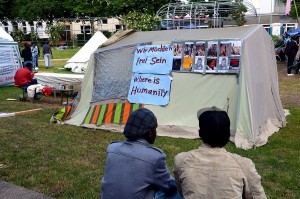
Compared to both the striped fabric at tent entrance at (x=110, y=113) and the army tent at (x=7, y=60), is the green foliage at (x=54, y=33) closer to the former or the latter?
the army tent at (x=7, y=60)

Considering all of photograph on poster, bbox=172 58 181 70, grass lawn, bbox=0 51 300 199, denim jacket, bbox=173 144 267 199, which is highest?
photograph on poster, bbox=172 58 181 70

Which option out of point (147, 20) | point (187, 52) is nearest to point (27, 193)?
point (187, 52)

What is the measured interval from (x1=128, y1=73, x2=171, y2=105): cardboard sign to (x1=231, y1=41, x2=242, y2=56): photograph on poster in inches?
55.3

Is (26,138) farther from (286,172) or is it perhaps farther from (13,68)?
(13,68)

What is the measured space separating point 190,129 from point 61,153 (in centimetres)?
252

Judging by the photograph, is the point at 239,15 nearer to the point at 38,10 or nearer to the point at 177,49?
the point at 177,49

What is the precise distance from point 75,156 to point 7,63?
402 inches

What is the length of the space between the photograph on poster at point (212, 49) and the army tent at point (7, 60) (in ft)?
34.1

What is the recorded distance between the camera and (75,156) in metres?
6.11

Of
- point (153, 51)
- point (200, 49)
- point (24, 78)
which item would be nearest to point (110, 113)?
point (153, 51)

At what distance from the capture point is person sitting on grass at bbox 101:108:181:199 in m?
2.66

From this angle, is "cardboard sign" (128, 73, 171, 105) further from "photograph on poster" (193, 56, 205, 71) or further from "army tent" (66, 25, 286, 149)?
"photograph on poster" (193, 56, 205, 71)

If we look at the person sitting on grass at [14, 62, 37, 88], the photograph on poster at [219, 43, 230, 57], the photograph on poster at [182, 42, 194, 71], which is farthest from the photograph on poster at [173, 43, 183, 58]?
the person sitting on grass at [14, 62, 37, 88]

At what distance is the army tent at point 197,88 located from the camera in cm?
661
